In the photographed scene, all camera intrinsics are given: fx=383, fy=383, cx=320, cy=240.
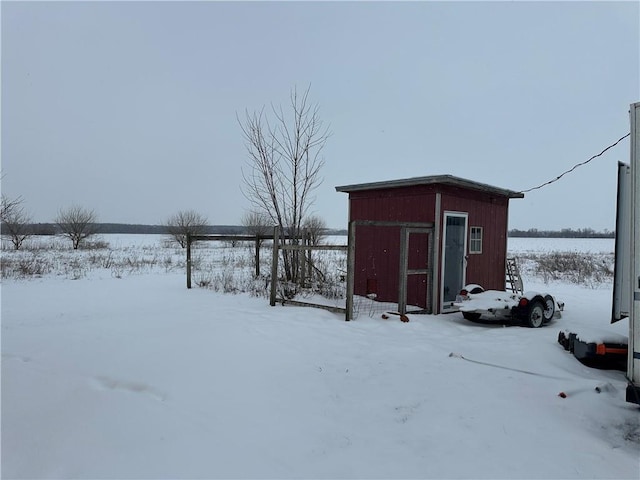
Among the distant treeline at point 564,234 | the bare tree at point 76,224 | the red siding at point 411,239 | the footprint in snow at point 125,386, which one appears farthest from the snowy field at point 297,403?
the distant treeline at point 564,234

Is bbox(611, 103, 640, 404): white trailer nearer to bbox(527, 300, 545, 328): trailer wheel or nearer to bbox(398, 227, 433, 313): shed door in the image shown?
bbox(527, 300, 545, 328): trailer wheel

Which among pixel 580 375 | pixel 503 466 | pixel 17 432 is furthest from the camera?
pixel 580 375

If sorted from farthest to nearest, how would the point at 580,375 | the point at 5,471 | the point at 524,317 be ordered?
1. the point at 524,317
2. the point at 580,375
3. the point at 5,471

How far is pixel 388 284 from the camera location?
29.0 ft

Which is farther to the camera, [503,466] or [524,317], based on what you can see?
[524,317]

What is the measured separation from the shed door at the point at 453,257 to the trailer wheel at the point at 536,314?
5.65ft

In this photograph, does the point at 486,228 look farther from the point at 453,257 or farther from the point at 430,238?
the point at 430,238

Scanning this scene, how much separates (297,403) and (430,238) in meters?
5.27

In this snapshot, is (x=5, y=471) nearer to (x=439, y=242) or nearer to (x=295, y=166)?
(x=439, y=242)

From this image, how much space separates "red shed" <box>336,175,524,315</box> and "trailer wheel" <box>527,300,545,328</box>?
1.70 m

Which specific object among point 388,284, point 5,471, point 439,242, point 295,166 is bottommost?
point 5,471

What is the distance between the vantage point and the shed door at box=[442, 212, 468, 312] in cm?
840

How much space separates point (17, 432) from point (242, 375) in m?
1.87

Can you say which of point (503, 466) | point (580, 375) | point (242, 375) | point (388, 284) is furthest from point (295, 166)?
point (503, 466)
